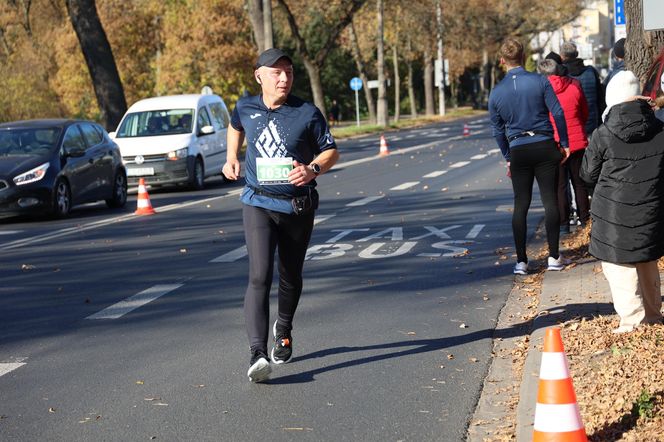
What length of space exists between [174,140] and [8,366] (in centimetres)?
1616

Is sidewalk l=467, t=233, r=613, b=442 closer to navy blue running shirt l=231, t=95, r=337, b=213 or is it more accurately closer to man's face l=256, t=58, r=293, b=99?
navy blue running shirt l=231, t=95, r=337, b=213

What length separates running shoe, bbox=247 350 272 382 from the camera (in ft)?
21.8

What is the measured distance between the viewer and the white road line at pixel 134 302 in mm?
9383

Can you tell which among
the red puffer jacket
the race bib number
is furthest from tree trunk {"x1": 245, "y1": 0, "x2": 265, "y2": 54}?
the race bib number

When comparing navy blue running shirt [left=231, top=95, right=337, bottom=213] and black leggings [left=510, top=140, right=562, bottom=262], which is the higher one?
navy blue running shirt [left=231, top=95, right=337, bottom=213]

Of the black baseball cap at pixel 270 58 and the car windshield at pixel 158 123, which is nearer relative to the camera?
the black baseball cap at pixel 270 58

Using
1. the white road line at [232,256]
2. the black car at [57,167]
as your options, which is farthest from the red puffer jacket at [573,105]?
the black car at [57,167]

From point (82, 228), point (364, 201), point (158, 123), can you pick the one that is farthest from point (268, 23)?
point (82, 228)

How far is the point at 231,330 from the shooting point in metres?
8.53

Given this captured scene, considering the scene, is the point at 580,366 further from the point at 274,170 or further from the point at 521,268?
the point at 521,268

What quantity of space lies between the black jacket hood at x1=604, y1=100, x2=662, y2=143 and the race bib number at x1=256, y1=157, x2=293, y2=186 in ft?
6.24

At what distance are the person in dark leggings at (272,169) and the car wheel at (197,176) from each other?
54.7 feet

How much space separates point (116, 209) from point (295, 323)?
1209cm

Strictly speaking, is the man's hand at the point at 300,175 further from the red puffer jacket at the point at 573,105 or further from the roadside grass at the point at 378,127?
the roadside grass at the point at 378,127
